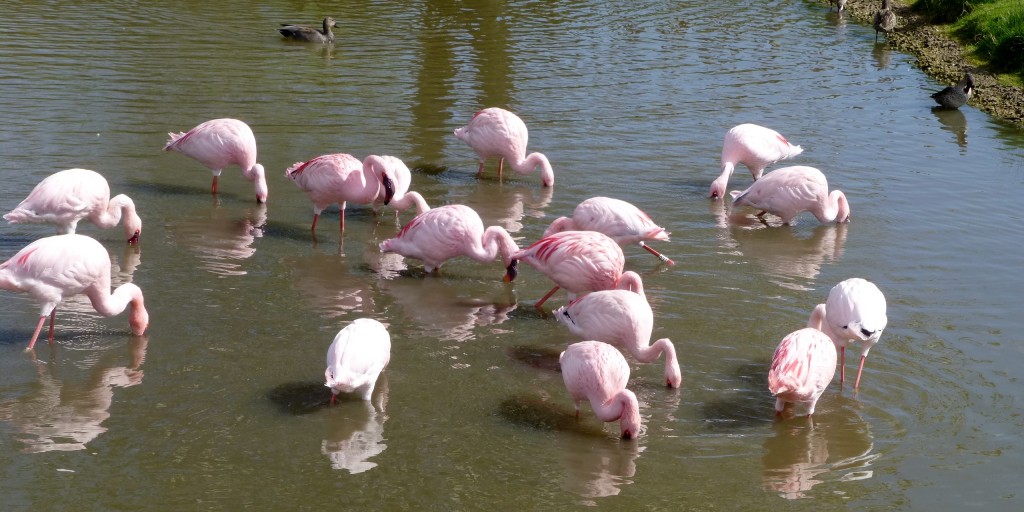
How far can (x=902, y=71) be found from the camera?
15.7 m

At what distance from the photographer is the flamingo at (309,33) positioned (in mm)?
15820

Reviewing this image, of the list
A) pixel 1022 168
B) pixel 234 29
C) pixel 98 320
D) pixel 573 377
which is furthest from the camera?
pixel 234 29

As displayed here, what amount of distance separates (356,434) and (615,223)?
326 centimetres

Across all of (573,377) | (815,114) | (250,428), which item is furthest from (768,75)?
(250,428)

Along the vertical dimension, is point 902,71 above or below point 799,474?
above

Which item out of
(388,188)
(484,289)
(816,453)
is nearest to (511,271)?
(484,289)

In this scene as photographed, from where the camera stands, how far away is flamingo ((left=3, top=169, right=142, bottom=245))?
318 inches

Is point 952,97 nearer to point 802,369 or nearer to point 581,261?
point 581,261

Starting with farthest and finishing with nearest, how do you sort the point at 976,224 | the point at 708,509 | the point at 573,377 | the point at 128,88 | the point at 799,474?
1. the point at 128,88
2. the point at 976,224
3. the point at 573,377
4. the point at 799,474
5. the point at 708,509

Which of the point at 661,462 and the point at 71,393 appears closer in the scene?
the point at 661,462

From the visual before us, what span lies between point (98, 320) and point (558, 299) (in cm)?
314

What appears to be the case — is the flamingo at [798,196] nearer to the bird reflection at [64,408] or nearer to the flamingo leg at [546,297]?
the flamingo leg at [546,297]

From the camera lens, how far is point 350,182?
30.4ft

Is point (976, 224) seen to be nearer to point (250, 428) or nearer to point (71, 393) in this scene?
point (250, 428)
